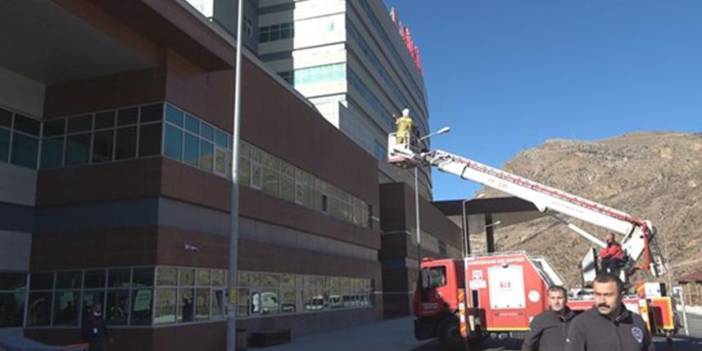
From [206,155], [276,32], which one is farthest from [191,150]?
[276,32]

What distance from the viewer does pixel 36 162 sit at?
2114cm

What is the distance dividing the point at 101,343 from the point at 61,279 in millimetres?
5720

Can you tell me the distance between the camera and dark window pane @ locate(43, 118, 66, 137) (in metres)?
21.3

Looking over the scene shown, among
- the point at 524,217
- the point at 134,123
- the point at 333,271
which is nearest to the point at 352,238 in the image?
the point at 333,271

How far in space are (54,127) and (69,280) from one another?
17.2 feet

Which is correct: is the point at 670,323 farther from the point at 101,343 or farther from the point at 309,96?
the point at 309,96

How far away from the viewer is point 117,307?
18.9 meters

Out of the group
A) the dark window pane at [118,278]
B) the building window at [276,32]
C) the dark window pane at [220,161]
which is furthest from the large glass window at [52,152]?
the building window at [276,32]

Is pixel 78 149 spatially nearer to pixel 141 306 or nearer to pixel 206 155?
pixel 206 155

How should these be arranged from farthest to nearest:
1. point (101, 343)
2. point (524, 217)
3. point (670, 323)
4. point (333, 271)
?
point (524, 217) → point (333, 271) → point (670, 323) → point (101, 343)

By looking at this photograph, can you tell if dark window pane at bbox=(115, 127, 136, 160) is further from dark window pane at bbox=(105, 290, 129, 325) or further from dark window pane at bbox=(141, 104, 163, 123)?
dark window pane at bbox=(105, 290, 129, 325)

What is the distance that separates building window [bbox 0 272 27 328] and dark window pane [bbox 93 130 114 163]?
14.4 ft

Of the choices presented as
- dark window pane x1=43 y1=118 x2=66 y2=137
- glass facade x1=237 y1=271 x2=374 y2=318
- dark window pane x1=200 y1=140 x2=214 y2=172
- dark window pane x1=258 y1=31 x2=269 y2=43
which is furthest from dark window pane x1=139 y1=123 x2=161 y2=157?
dark window pane x1=258 y1=31 x2=269 y2=43

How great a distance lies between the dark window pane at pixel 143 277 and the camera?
18656mm
